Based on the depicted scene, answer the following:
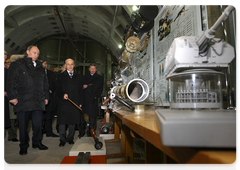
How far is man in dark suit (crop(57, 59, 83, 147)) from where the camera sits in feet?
8.90

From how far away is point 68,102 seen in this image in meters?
2.78

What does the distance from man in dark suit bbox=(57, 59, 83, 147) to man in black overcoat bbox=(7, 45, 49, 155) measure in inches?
14.4

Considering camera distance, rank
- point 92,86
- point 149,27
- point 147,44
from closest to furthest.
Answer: point 149,27
point 147,44
point 92,86

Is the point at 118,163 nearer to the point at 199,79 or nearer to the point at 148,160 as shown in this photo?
the point at 148,160

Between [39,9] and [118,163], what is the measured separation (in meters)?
7.60

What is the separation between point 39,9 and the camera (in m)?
6.85

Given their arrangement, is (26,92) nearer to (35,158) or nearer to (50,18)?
(35,158)

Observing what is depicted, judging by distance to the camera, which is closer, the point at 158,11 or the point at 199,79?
the point at 199,79

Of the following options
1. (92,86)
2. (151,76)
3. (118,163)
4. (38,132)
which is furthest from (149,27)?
(38,132)

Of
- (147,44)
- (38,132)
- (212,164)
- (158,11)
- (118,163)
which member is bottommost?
(118,163)

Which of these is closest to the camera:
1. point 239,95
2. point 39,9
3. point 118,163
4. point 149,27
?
point 239,95

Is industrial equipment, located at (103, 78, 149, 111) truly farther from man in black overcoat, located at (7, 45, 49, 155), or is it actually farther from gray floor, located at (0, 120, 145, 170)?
man in black overcoat, located at (7, 45, 49, 155)

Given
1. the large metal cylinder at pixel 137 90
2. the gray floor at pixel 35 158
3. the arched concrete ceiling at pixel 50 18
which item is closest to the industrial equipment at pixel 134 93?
the large metal cylinder at pixel 137 90

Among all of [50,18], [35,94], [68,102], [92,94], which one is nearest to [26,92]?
[35,94]
